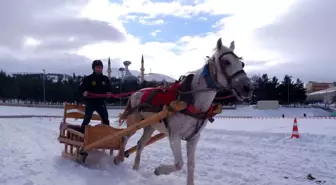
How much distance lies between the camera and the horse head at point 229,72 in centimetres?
500

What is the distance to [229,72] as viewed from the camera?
5230 mm

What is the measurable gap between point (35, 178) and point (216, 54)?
12.7 ft

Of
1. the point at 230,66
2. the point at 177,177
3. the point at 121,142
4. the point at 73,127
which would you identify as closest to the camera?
the point at 230,66

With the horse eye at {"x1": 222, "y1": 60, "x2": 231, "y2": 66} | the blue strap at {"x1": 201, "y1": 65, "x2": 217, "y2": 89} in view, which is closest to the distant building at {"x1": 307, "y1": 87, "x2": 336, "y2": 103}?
the blue strap at {"x1": 201, "y1": 65, "x2": 217, "y2": 89}

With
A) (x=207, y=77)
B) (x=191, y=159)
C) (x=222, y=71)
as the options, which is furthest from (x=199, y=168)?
(x=222, y=71)

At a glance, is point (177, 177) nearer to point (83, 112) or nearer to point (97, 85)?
point (97, 85)

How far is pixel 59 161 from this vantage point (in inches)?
321

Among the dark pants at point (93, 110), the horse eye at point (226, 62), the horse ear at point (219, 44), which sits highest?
the horse ear at point (219, 44)

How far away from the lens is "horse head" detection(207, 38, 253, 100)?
16.4 ft

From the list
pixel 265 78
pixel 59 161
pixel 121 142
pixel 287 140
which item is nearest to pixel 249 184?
pixel 121 142

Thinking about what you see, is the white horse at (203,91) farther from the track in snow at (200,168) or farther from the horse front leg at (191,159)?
the track in snow at (200,168)

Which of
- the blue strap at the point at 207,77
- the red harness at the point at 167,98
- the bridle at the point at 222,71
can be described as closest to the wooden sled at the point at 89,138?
the red harness at the point at 167,98

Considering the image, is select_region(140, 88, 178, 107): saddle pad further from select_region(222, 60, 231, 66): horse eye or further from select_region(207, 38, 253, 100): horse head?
select_region(222, 60, 231, 66): horse eye

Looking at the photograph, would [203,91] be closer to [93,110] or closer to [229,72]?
[229,72]
